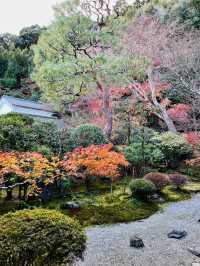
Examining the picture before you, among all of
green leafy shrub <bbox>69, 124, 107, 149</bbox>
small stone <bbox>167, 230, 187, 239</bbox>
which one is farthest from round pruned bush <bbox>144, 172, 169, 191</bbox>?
small stone <bbox>167, 230, 187, 239</bbox>

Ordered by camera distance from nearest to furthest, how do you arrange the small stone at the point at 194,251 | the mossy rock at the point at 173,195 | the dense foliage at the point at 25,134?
the small stone at the point at 194,251 → the dense foliage at the point at 25,134 → the mossy rock at the point at 173,195

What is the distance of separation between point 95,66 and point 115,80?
1.59 metres

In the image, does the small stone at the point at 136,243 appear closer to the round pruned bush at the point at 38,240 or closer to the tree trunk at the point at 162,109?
the round pruned bush at the point at 38,240

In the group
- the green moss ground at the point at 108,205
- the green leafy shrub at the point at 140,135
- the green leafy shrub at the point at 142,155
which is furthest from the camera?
the green leafy shrub at the point at 140,135

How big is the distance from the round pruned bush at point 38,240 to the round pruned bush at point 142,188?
21.1 ft

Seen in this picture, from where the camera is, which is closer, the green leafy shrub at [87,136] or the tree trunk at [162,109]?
the green leafy shrub at [87,136]

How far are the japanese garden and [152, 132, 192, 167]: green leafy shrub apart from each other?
2.3 inches

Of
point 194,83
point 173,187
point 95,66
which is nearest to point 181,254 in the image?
A: point 173,187

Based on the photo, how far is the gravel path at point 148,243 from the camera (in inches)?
236

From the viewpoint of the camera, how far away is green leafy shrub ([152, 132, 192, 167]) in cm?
1600

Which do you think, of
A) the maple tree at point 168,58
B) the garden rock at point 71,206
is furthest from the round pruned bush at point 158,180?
the maple tree at point 168,58

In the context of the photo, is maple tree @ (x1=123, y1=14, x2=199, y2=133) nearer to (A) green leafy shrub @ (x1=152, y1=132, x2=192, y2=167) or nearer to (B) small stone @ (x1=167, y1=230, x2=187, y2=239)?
(A) green leafy shrub @ (x1=152, y1=132, x2=192, y2=167)

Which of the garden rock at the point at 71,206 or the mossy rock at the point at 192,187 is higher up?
the mossy rock at the point at 192,187

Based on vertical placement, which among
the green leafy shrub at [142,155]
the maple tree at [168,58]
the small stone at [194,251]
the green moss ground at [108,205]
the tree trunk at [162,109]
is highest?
the maple tree at [168,58]
